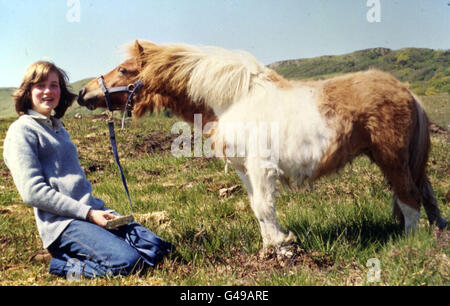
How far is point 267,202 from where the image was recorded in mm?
2803

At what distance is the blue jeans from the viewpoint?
2633 mm

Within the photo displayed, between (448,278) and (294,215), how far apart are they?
1596 millimetres

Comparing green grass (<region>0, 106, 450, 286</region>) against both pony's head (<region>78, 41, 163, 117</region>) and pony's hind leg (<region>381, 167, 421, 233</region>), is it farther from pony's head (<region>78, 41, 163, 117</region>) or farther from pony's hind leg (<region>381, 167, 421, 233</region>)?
pony's head (<region>78, 41, 163, 117</region>)

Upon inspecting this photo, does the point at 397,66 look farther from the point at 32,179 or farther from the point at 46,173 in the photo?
the point at 32,179

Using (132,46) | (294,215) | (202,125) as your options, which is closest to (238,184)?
(294,215)

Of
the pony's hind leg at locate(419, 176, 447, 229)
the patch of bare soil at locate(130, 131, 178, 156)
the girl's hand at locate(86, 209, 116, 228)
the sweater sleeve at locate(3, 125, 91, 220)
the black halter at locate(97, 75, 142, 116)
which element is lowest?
the patch of bare soil at locate(130, 131, 178, 156)

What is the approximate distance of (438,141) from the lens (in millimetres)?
7316

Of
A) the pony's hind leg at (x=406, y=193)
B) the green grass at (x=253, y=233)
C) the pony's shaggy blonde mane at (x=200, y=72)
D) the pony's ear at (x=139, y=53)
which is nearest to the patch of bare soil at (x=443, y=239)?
the green grass at (x=253, y=233)

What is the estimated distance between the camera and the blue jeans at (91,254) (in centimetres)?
263

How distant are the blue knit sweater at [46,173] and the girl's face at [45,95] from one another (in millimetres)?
69

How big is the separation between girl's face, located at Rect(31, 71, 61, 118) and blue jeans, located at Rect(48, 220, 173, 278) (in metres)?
0.98

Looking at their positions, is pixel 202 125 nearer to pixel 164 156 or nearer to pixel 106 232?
pixel 106 232

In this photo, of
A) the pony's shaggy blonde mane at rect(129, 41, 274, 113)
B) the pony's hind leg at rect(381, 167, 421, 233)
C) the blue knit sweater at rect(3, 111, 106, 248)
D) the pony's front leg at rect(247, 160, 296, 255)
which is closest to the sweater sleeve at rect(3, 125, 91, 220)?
the blue knit sweater at rect(3, 111, 106, 248)

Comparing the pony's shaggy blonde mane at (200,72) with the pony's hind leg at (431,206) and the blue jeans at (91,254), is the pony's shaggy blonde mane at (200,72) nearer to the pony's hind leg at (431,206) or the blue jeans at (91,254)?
the blue jeans at (91,254)
